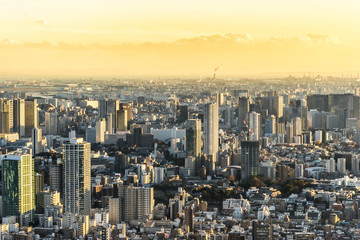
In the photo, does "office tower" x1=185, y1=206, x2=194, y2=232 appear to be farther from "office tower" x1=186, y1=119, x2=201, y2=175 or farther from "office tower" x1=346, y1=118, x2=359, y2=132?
"office tower" x1=346, y1=118, x2=359, y2=132

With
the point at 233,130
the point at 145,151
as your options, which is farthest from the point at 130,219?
the point at 233,130

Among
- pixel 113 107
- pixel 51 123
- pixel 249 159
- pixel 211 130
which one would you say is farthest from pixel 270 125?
pixel 51 123

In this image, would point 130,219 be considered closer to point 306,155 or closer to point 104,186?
point 104,186

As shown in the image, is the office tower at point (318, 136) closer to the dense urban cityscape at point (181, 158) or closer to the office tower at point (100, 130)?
the dense urban cityscape at point (181, 158)

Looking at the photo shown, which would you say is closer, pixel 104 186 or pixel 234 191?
pixel 104 186

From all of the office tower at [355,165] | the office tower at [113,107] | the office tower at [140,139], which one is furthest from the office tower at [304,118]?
the office tower at [355,165]

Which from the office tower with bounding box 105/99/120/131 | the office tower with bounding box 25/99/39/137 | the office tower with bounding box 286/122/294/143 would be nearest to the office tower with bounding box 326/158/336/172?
the office tower with bounding box 286/122/294/143
